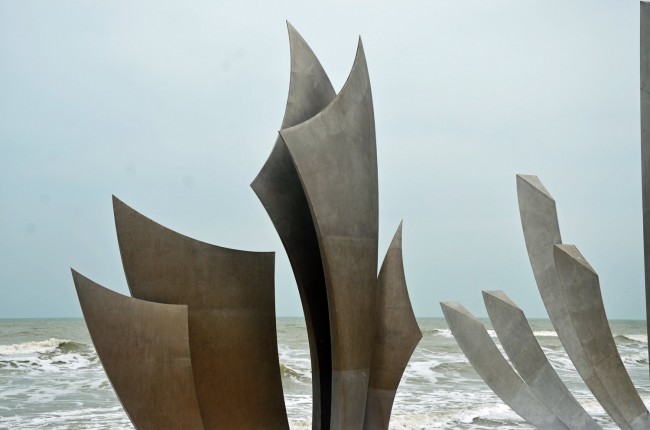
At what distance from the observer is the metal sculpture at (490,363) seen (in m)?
7.63

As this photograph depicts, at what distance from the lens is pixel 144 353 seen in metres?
5.66

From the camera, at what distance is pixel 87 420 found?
1292 cm

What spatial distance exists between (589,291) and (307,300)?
8.37ft

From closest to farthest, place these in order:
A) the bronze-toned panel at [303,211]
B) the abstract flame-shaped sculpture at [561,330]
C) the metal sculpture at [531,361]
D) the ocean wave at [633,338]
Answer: the abstract flame-shaped sculpture at [561,330], the bronze-toned panel at [303,211], the metal sculpture at [531,361], the ocean wave at [633,338]

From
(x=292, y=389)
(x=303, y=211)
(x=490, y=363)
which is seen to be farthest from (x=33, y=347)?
(x=303, y=211)

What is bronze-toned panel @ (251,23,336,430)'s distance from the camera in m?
6.52

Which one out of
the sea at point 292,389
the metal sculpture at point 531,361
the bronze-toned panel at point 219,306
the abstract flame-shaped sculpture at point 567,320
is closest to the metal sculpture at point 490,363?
the abstract flame-shaped sculpture at point 567,320

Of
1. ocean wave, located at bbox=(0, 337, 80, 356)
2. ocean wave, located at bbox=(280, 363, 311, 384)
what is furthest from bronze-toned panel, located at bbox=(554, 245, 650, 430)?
ocean wave, located at bbox=(0, 337, 80, 356)

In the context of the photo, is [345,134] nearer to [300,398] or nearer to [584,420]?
[584,420]

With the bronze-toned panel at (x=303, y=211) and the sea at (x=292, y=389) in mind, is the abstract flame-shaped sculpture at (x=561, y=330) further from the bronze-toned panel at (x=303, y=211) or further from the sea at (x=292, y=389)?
the sea at (x=292, y=389)

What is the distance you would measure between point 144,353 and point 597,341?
13.0 ft

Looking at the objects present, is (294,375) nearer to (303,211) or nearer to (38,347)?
(38,347)

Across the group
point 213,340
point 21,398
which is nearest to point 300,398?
point 21,398

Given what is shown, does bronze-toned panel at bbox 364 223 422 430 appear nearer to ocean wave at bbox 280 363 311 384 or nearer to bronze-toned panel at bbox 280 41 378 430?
bronze-toned panel at bbox 280 41 378 430
